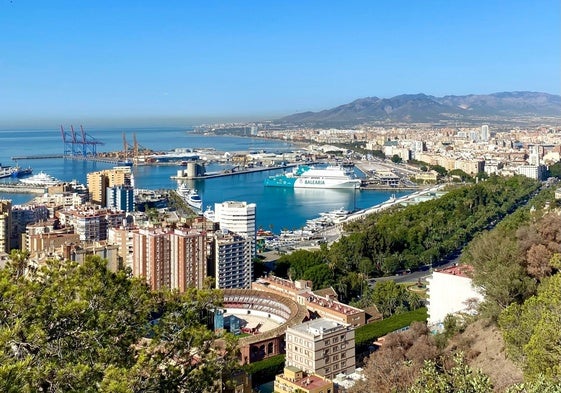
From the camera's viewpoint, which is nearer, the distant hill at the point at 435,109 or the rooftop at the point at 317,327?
the rooftop at the point at 317,327

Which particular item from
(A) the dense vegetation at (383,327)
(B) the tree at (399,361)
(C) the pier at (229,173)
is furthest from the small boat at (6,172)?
(B) the tree at (399,361)

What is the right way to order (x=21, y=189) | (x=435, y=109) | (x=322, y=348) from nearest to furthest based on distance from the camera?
(x=322, y=348), (x=21, y=189), (x=435, y=109)

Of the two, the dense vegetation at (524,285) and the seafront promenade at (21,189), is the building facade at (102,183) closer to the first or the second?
the seafront promenade at (21,189)

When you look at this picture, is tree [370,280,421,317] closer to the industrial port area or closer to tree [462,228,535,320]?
tree [462,228,535,320]

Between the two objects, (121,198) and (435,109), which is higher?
(435,109)

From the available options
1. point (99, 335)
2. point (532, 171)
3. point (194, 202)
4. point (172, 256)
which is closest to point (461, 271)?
point (172, 256)

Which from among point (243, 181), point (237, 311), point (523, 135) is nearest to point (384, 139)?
point (523, 135)

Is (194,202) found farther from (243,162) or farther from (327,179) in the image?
(243,162)
